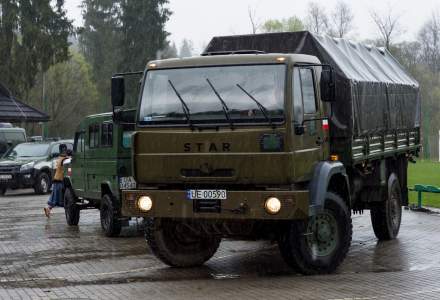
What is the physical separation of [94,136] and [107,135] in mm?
644

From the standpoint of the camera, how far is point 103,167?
15.0 metres

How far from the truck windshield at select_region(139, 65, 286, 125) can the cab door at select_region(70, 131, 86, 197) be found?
6226mm

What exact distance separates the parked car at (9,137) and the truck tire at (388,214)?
19775 mm

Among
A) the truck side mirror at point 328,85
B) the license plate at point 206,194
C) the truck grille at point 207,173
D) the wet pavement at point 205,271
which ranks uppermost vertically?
the truck side mirror at point 328,85

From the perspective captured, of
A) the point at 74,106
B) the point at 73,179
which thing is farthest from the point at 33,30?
the point at 73,179

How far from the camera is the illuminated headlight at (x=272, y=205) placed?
9.38m

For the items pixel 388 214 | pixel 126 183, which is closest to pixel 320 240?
pixel 388 214

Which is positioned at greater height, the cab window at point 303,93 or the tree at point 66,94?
the tree at point 66,94

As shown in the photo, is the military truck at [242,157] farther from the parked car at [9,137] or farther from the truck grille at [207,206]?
the parked car at [9,137]

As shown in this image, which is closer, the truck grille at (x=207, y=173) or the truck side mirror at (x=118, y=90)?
the truck grille at (x=207, y=173)

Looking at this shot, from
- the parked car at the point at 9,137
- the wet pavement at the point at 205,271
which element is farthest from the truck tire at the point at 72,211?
the parked car at the point at 9,137

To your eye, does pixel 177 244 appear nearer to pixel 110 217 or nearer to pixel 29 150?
pixel 110 217

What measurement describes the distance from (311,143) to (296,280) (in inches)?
64.5

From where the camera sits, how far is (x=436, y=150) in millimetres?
65375
